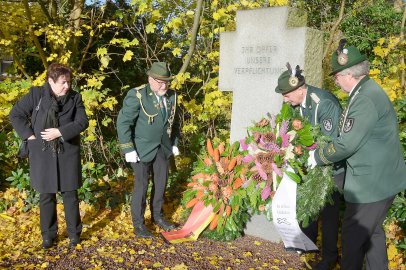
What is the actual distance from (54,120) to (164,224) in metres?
1.82

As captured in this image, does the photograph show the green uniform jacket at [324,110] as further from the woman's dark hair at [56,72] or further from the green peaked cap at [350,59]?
the woman's dark hair at [56,72]

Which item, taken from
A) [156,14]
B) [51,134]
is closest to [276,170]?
[51,134]

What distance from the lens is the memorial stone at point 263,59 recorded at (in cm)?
448

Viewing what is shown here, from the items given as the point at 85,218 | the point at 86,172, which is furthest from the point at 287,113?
the point at 86,172

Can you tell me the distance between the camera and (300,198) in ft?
12.6

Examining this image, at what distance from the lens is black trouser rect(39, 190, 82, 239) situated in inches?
173

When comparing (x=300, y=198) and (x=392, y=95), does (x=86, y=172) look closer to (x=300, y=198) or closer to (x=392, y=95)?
(x=300, y=198)

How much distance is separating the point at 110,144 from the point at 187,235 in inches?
134

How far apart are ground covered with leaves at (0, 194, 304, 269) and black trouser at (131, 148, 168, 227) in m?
0.25

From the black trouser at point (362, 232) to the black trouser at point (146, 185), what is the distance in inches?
93.5

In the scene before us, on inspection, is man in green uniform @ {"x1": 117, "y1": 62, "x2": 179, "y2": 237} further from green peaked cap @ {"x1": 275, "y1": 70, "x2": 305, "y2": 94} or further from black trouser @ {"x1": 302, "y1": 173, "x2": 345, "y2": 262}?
black trouser @ {"x1": 302, "y1": 173, "x2": 345, "y2": 262}

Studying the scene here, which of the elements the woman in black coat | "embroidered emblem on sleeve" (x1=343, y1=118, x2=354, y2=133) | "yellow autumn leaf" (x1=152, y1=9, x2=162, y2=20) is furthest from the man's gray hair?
"yellow autumn leaf" (x1=152, y1=9, x2=162, y2=20)

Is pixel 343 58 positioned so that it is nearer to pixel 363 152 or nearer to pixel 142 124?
pixel 363 152

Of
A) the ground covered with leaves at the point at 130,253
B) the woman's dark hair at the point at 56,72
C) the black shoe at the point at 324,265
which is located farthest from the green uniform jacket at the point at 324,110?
the woman's dark hair at the point at 56,72
